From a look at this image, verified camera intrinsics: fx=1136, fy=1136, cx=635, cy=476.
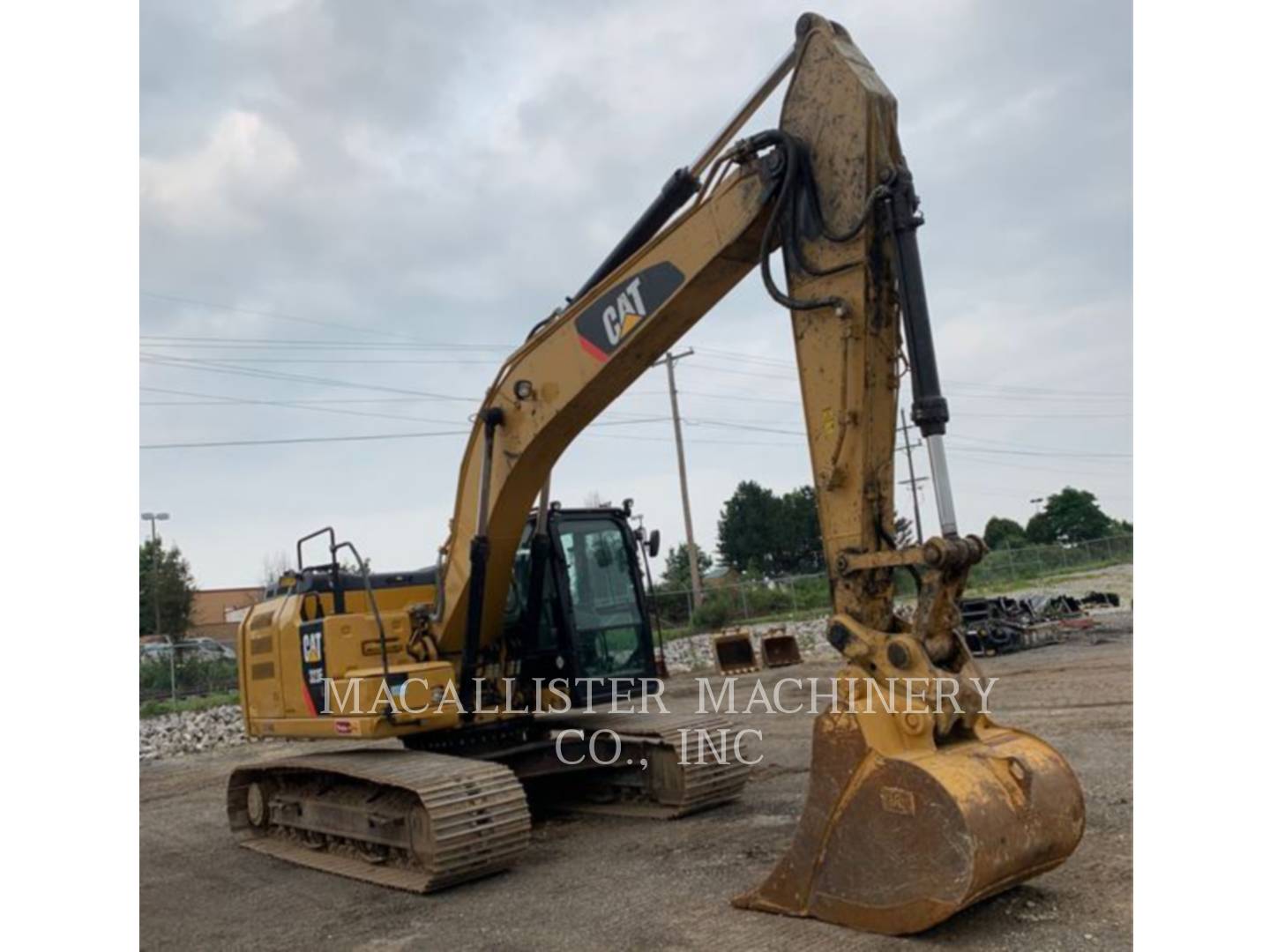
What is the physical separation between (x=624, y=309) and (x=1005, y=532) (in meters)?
69.0

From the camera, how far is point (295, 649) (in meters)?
8.41

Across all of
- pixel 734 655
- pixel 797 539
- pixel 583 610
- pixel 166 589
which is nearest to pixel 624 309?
pixel 583 610

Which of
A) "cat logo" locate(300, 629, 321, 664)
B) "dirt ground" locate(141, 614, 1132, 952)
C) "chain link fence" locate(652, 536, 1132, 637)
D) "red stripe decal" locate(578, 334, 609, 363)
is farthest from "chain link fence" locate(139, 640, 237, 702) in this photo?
"red stripe decal" locate(578, 334, 609, 363)

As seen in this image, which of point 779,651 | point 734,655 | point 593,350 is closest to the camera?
point 593,350

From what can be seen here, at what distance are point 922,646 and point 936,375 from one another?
1305 millimetres

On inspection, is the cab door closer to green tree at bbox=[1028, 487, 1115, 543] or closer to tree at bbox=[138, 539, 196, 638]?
tree at bbox=[138, 539, 196, 638]

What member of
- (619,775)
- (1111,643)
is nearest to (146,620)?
(1111,643)

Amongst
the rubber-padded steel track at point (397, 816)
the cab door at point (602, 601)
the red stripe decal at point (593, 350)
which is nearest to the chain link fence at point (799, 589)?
the cab door at point (602, 601)

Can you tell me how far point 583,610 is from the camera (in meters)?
8.61

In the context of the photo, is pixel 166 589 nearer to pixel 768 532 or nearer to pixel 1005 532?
pixel 768 532

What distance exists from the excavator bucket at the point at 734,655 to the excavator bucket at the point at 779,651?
10.3 inches

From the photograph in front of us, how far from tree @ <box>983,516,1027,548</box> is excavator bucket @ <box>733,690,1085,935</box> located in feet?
212

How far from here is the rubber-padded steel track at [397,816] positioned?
22.4ft

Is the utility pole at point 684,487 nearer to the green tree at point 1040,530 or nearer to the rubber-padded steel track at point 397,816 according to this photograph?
the rubber-padded steel track at point 397,816
